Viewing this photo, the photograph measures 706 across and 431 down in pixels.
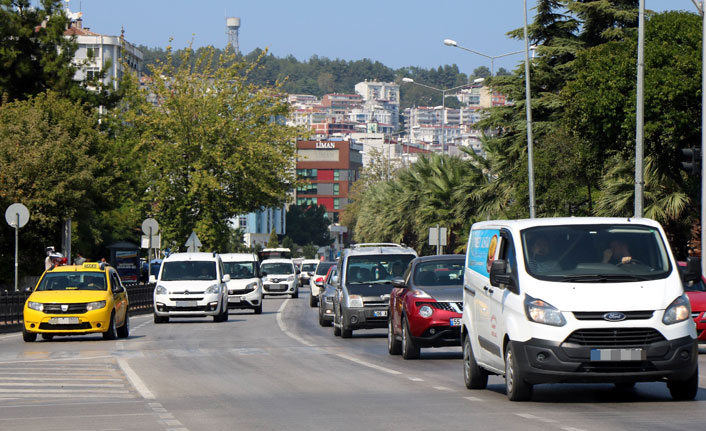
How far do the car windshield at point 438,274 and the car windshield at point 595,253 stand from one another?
739 cm

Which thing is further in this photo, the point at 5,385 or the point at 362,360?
the point at 362,360

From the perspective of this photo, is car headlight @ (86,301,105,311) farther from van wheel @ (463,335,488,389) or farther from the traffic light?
van wheel @ (463,335,488,389)

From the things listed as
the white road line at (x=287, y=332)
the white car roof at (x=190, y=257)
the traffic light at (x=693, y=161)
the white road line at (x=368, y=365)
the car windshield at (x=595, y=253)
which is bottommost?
the white road line at (x=287, y=332)

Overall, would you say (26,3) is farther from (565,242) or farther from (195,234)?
(565,242)

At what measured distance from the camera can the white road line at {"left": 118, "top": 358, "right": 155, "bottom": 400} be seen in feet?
48.8

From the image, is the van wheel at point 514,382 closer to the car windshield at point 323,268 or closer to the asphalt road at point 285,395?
the asphalt road at point 285,395

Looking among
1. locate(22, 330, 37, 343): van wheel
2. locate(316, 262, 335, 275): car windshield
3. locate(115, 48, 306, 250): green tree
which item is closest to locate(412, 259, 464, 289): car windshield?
locate(22, 330, 37, 343): van wheel

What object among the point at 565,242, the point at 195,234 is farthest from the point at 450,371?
the point at 195,234

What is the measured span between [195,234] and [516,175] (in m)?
14.2

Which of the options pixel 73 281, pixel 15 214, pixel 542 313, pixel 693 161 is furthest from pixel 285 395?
pixel 15 214

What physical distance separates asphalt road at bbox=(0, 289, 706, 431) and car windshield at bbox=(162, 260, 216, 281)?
11.4 meters

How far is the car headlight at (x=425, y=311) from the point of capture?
65.8ft

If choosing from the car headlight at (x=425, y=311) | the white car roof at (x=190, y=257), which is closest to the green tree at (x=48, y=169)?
the white car roof at (x=190, y=257)

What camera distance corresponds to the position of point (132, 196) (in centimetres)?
6047
